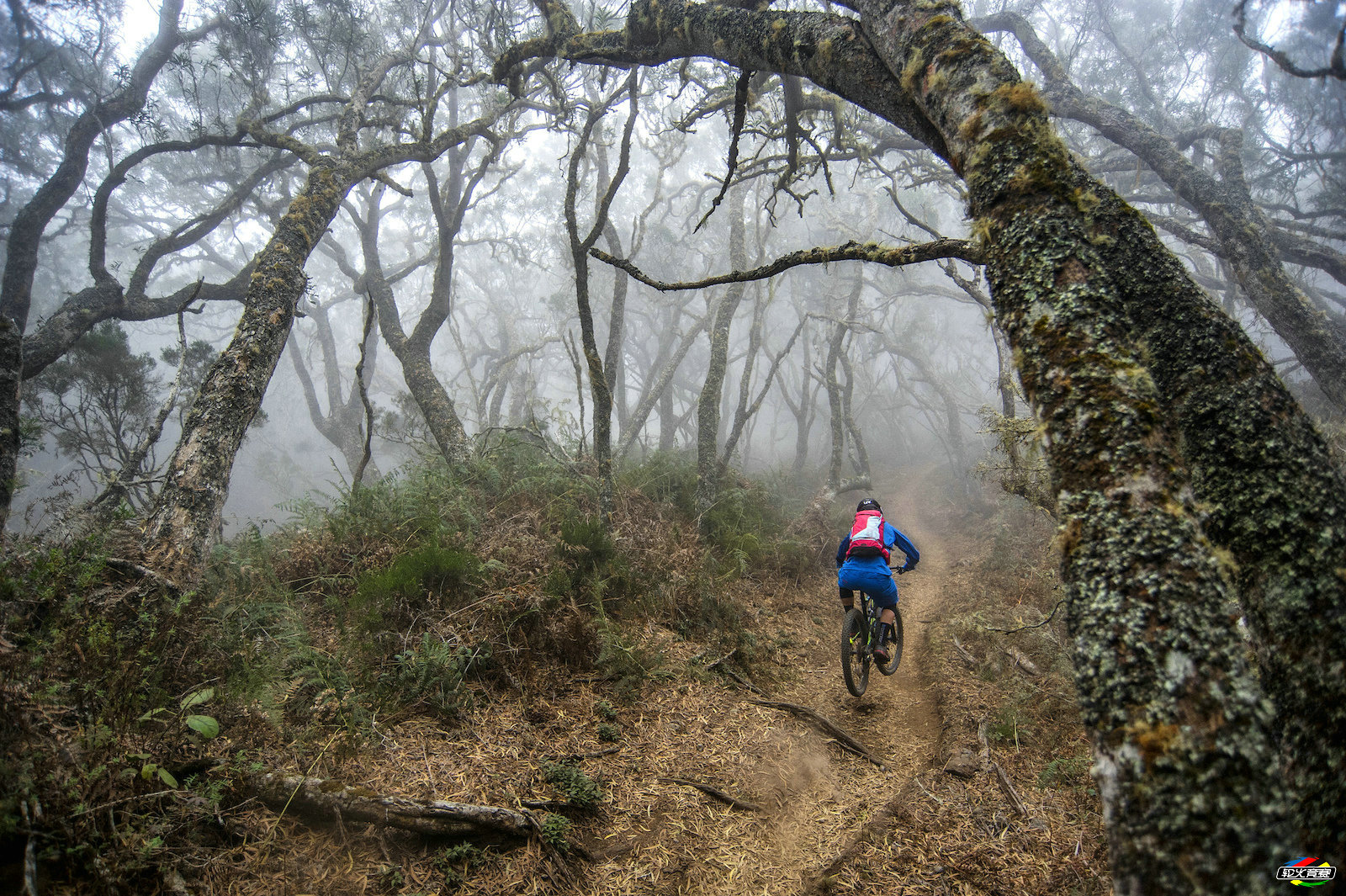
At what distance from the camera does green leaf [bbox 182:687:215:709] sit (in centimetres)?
293

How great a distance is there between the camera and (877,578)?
5.66 m

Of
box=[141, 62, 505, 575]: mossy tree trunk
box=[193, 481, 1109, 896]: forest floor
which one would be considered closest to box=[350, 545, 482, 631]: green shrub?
box=[193, 481, 1109, 896]: forest floor

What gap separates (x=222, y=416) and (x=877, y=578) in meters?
6.27

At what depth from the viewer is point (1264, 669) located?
5.66 ft

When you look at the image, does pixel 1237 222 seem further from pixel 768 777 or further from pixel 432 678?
pixel 432 678

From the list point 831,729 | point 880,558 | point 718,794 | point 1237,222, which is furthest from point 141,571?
point 1237,222

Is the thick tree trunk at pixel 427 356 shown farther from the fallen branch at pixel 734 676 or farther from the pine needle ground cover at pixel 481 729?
the fallen branch at pixel 734 676

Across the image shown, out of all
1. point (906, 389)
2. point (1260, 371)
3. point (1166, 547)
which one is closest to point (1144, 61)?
point (906, 389)

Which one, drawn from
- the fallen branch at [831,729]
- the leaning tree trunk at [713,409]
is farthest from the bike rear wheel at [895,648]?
the leaning tree trunk at [713,409]

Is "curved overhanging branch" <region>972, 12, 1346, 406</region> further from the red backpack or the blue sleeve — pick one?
the red backpack

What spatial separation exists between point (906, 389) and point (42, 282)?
119ft

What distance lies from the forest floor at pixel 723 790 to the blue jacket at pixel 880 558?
128 cm

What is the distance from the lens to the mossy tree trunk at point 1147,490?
47.9 inches

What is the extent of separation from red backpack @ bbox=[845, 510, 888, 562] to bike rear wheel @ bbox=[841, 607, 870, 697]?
605 mm
